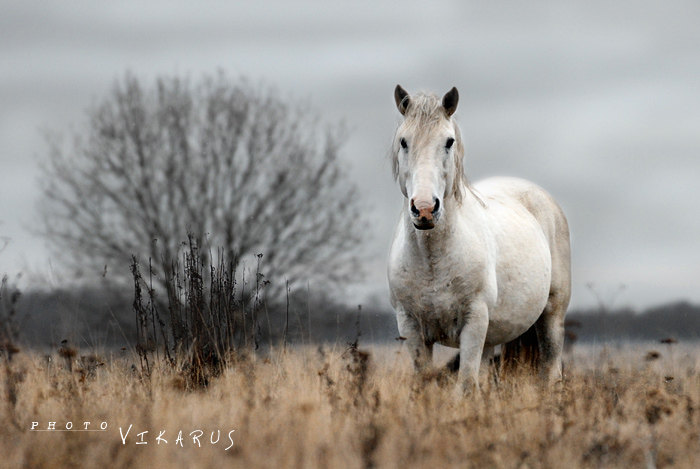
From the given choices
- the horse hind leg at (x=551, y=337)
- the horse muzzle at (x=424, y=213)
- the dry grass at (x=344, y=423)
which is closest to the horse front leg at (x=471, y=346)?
the dry grass at (x=344, y=423)

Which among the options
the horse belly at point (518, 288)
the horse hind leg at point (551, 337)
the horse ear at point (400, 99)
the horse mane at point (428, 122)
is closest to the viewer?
the horse mane at point (428, 122)

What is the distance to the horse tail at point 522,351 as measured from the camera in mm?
8127

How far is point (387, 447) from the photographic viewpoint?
12.5ft

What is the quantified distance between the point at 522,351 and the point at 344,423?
4.17 metres

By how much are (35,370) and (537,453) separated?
5.11 m

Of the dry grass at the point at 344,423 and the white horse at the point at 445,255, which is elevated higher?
the white horse at the point at 445,255

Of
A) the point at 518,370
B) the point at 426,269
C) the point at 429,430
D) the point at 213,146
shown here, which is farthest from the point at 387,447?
the point at 213,146

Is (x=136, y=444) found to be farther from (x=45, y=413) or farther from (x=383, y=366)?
(x=383, y=366)

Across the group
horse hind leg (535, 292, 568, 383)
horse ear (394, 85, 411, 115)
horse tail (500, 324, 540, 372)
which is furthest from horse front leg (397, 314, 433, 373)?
horse hind leg (535, 292, 568, 383)

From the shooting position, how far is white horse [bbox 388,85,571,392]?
5547 millimetres

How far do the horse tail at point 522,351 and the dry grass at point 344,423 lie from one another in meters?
1.46

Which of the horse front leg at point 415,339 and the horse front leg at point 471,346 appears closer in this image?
the horse front leg at point 471,346

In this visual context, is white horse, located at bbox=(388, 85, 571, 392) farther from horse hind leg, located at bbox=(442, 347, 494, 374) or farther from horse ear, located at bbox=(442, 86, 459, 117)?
horse hind leg, located at bbox=(442, 347, 494, 374)

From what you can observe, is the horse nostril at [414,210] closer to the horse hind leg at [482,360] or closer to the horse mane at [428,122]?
the horse mane at [428,122]
